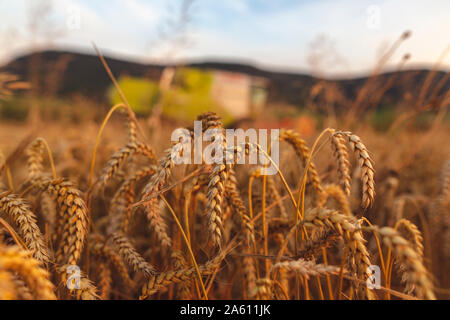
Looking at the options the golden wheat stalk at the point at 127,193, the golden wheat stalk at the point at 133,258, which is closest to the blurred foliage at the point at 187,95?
the golden wheat stalk at the point at 127,193

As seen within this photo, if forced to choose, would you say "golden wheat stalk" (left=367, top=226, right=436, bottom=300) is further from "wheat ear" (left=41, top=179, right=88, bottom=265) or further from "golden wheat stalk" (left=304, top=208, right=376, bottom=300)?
"wheat ear" (left=41, top=179, right=88, bottom=265)

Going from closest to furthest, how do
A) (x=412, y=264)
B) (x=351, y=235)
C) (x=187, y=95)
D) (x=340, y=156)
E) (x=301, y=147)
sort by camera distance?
1. (x=412, y=264)
2. (x=351, y=235)
3. (x=340, y=156)
4. (x=301, y=147)
5. (x=187, y=95)

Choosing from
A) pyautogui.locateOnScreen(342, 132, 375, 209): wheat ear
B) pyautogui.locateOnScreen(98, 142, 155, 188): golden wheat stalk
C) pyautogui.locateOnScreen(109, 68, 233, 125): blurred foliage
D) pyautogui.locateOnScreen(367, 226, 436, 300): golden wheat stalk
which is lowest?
pyautogui.locateOnScreen(367, 226, 436, 300): golden wheat stalk

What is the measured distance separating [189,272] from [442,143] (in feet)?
15.2

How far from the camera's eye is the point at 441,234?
82.1 inches

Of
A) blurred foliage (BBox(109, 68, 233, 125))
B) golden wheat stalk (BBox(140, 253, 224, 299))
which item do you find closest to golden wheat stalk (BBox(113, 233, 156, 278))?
golden wheat stalk (BBox(140, 253, 224, 299))

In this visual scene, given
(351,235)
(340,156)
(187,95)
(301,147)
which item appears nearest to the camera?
(351,235)

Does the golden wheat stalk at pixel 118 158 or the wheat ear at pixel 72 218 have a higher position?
the golden wheat stalk at pixel 118 158

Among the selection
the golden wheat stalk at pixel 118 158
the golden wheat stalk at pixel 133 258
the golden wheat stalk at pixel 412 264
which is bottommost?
the golden wheat stalk at pixel 412 264

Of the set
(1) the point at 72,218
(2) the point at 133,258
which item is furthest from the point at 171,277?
(1) the point at 72,218

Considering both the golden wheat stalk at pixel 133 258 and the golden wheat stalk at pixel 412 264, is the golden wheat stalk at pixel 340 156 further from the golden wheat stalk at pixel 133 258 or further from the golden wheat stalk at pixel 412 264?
the golden wheat stalk at pixel 133 258

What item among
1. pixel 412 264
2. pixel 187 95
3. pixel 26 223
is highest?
pixel 187 95

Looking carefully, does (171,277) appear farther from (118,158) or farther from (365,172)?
(365,172)
